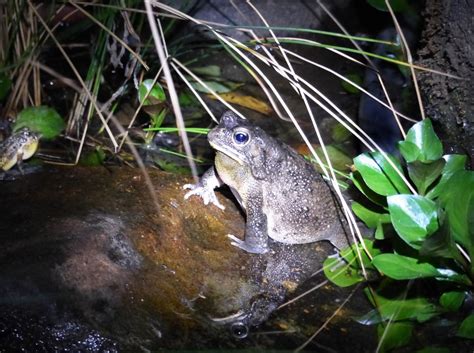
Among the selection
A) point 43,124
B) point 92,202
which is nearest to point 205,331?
point 92,202

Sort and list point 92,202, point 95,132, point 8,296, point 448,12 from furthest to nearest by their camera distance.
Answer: point 95,132, point 448,12, point 92,202, point 8,296

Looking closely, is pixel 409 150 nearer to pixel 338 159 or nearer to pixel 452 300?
pixel 452 300

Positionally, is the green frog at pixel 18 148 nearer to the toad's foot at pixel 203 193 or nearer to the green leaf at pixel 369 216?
the toad's foot at pixel 203 193

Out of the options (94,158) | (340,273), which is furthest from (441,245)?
(94,158)

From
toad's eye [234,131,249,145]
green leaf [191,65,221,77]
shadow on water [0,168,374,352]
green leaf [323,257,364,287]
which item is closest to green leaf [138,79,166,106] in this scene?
shadow on water [0,168,374,352]

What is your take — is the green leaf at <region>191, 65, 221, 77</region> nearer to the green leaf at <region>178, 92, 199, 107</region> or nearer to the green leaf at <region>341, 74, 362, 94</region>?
the green leaf at <region>178, 92, 199, 107</region>

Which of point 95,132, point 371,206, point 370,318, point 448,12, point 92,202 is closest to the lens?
point 370,318

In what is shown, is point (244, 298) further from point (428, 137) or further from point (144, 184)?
point (428, 137)
